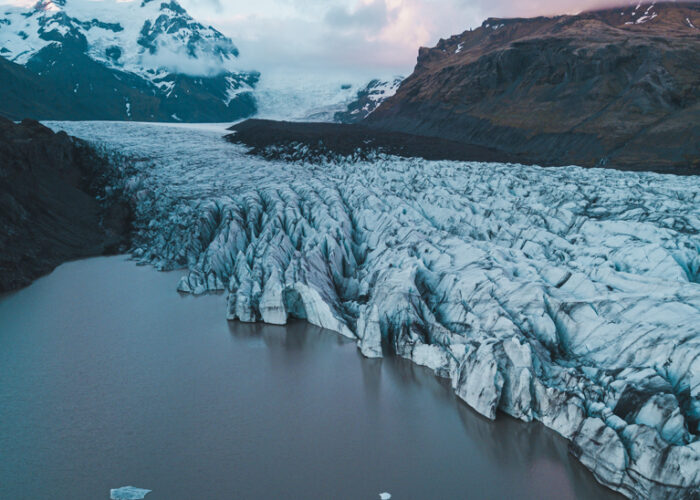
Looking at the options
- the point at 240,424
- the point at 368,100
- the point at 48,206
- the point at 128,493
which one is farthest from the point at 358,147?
the point at 368,100

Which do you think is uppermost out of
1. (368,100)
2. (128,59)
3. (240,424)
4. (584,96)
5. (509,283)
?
(128,59)

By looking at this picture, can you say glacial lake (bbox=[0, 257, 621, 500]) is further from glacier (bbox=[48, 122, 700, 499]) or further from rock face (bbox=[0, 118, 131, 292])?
rock face (bbox=[0, 118, 131, 292])

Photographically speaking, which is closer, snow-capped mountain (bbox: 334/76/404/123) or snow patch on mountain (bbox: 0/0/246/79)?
snow-capped mountain (bbox: 334/76/404/123)

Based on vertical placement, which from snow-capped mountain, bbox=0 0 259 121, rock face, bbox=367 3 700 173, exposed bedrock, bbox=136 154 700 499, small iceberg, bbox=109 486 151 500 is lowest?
small iceberg, bbox=109 486 151 500

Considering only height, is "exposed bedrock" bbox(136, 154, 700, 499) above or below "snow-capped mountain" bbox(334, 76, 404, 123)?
below

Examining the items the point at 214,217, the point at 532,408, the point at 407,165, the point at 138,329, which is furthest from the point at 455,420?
the point at 407,165

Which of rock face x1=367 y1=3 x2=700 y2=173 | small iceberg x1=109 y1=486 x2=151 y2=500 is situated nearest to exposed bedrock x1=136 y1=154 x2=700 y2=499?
small iceberg x1=109 y1=486 x2=151 y2=500

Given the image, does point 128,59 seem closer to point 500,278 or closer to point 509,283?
point 500,278
